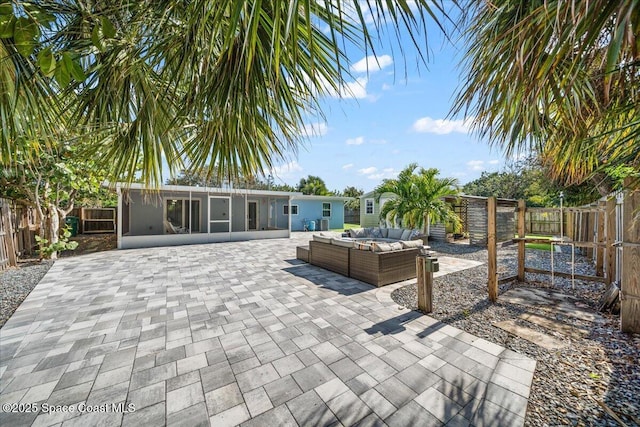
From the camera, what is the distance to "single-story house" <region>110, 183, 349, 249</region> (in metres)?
10.5

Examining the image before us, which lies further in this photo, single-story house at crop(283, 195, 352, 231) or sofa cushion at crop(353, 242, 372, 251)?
single-story house at crop(283, 195, 352, 231)

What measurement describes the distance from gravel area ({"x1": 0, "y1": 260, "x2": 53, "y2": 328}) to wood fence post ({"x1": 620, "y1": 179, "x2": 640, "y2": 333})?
797cm

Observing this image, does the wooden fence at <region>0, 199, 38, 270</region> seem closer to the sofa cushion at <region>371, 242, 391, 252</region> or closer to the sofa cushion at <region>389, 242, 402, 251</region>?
the sofa cushion at <region>371, 242, 391, 252</region>

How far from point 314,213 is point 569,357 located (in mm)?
16693

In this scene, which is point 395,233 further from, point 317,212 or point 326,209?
point 326,209

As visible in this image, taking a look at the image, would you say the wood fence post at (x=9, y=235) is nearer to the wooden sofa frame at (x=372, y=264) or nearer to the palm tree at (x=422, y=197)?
the wooden sofa frame at (x=372, y=264)

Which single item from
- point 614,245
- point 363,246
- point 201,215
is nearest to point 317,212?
point 201,215

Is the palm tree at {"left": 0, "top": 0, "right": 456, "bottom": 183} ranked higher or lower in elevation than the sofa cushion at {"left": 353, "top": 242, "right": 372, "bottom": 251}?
higher

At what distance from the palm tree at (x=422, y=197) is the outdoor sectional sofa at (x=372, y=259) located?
453 centimetres

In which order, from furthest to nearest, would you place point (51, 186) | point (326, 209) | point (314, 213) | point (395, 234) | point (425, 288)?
1. point (326, 209)
2. point (314, 213)
3. point (395, 234)
4. point (51, 186)
5. point (425, 288)

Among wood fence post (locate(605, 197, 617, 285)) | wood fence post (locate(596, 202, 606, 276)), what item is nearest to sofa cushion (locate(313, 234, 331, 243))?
wood fence post (locate(605, 197, 617, 285))

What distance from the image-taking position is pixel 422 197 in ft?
34.3

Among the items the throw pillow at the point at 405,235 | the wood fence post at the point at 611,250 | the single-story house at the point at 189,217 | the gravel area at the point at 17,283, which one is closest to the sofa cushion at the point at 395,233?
the throw pillow at the point at 405,235

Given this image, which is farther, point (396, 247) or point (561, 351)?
point (396, 247)
